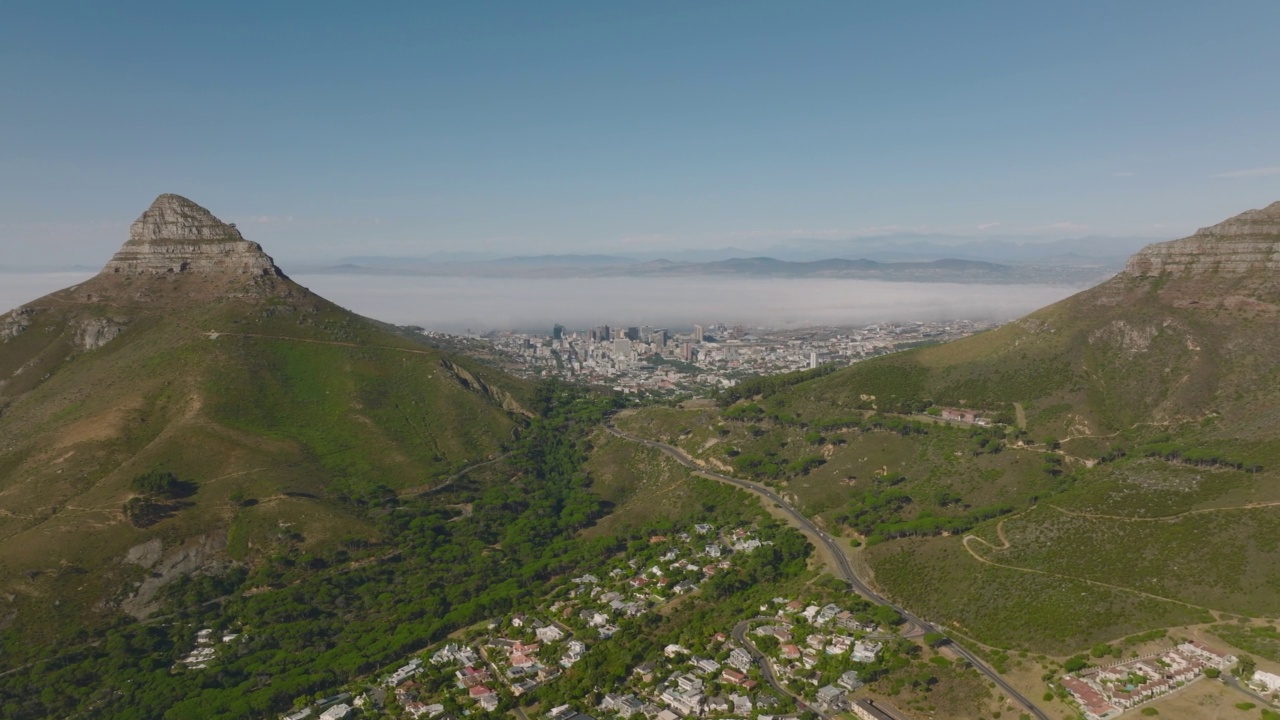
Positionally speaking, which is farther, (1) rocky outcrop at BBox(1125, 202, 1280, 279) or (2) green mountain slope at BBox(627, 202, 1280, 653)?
(1) rocky outcrop at BBox(1125, 202, 1280, 279)

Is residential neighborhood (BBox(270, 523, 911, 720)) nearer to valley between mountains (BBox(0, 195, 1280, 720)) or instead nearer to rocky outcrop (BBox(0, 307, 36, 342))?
valley between mountains (BBox(0, 195, 1280, 720))

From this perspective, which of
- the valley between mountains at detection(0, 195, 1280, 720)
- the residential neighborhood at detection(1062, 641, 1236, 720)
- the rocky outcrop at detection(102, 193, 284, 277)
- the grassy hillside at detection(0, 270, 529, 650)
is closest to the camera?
the residential neighborhood at detection(1062, 641, 1236, 720)

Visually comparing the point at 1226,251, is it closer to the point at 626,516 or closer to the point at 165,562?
the point at 626,516

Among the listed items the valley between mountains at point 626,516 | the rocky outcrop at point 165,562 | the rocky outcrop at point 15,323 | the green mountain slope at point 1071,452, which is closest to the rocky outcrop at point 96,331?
the valley between mountains at point 626,516

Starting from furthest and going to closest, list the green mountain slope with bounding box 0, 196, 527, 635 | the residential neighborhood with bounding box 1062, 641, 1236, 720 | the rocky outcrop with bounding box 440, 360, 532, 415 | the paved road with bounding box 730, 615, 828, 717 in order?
the rocky outcrop with bounding box 440, 360, 532, 415 → the green mountain slope with bounding box 0, 196, 527, 635 → the paved road with bounding box 730, 615, 828, 717 → the residential neighborhood with bounding box 1062, 641, 1236, 720

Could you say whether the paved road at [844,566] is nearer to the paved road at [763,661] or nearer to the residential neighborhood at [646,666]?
the residential neighborhood at [646,666]

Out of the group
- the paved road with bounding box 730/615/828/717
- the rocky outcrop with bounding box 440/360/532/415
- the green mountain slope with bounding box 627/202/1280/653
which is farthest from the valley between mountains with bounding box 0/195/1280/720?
the rocky outcrop with bounding box 440/360/532/415

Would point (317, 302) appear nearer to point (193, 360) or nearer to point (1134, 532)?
point (193, 360)

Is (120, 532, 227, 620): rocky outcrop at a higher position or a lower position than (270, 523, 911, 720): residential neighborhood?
higher
